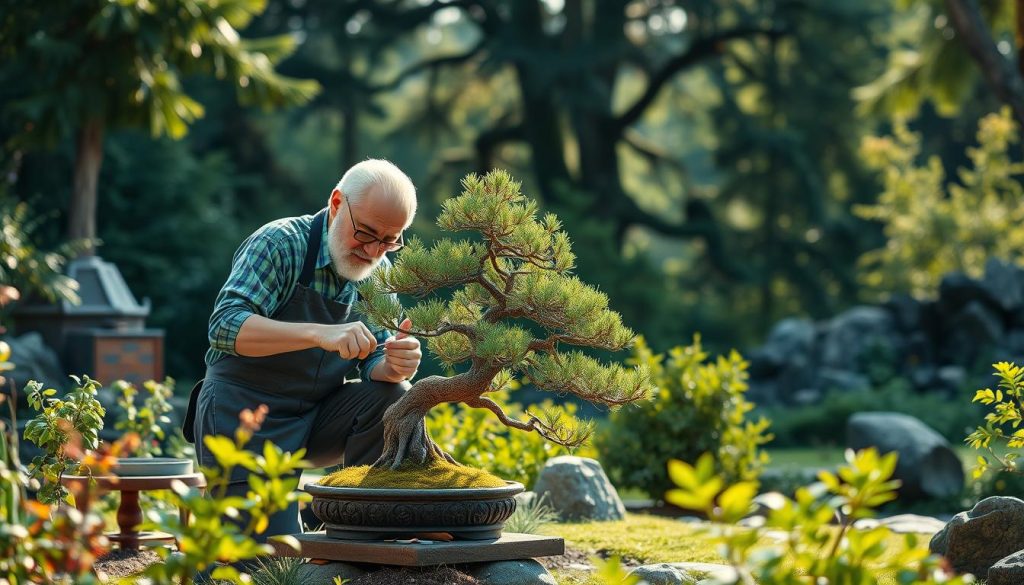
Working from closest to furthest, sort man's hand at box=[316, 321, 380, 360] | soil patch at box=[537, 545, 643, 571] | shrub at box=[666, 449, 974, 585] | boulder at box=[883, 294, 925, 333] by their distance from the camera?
shrub at box=[666, 449, 974, 585] → man's hand at box=[316, 321, 380, 360] → soil patch at box=[537, 545, 643, 571] → boulder at box=[883, 294, 925, 333]

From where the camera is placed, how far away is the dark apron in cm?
415

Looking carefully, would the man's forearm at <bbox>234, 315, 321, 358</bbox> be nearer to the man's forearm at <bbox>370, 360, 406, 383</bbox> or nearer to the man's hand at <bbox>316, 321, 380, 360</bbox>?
the man's hand at <bbox>316, 321, 380, 360</bbox>

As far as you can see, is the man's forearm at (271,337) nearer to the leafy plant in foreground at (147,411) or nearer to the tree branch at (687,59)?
the leafy plant in foreground at (147,411)

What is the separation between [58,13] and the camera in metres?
10.3

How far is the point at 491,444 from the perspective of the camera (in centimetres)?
611

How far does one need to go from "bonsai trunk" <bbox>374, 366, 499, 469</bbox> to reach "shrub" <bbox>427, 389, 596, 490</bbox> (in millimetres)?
1991

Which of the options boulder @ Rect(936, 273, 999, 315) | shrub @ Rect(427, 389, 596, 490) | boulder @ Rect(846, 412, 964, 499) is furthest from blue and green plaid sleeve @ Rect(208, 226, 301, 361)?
boulder @ Rect(936, 273, 999, 315)

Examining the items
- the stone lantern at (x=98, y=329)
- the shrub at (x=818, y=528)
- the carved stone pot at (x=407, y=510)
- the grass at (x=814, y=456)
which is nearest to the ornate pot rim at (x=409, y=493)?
the carved stone pot at (x=407, y=510)

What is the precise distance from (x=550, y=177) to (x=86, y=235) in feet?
34.5

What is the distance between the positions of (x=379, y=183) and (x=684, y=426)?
381cm

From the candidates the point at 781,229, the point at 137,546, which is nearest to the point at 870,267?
the point at 781,229

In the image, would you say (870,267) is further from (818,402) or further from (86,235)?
(86,235)

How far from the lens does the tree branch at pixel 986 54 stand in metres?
12.2

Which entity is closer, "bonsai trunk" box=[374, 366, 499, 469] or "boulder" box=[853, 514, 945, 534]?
"bonsai trunk" box=[374, 366, 499, 469]
